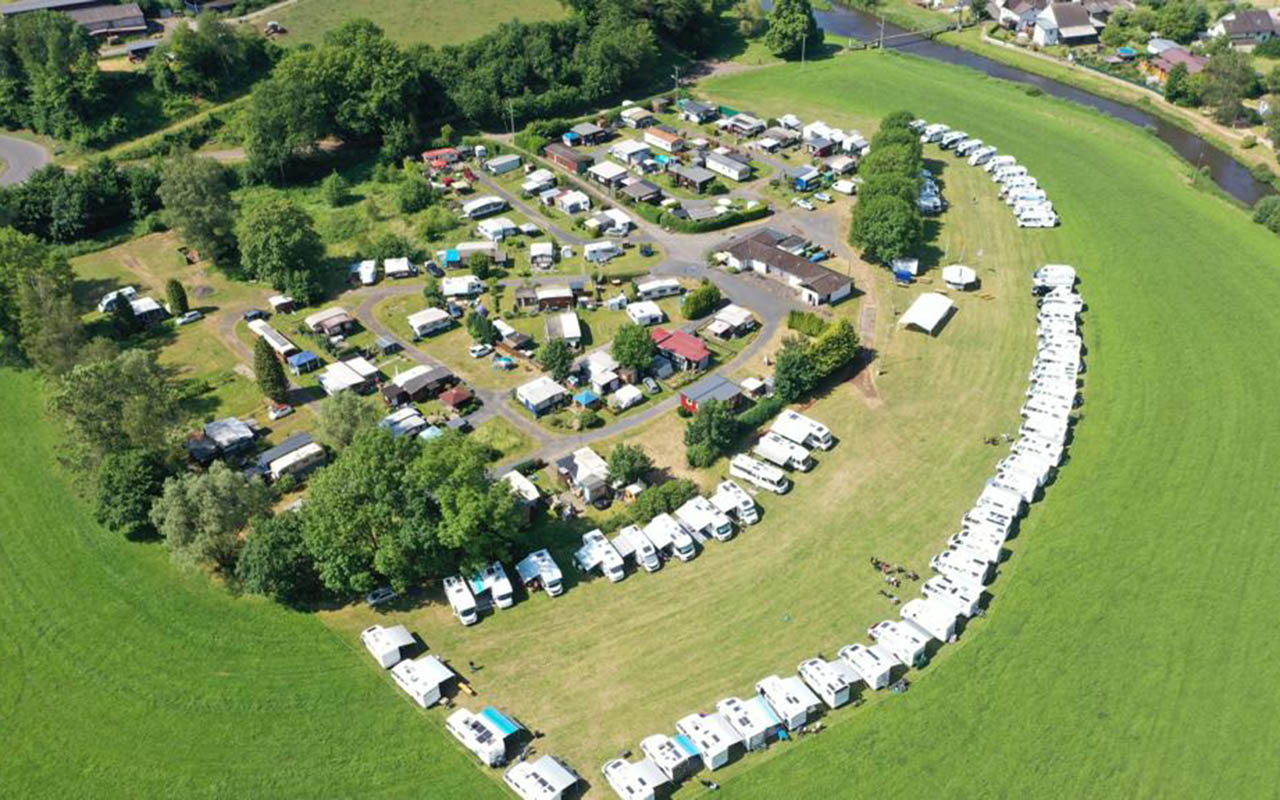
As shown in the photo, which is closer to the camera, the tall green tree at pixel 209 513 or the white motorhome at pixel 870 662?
the white motorhome at pixel 870 662

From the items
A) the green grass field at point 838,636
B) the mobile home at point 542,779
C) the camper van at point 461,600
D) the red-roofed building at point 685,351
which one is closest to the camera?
the mobile home at point 542,779

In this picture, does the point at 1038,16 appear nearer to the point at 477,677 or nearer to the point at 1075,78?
the point at 1075,78

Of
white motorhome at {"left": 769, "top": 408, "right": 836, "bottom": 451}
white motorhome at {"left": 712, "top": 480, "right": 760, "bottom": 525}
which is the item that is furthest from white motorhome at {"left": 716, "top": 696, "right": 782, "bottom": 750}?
white motorhome at {"left": 769, "top": 408, "right": 836, "bottom": 451}

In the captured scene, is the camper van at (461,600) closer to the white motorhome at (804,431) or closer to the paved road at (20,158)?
the white motorhome at (804,431)

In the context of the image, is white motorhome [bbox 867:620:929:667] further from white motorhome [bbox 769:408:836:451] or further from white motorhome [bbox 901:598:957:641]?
white motorhome [bbox 769:408:836:451]

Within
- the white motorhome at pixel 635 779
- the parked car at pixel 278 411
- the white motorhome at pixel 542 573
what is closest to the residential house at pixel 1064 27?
the white motorhome at pixel 542 573

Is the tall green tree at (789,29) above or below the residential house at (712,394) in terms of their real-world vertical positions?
above
